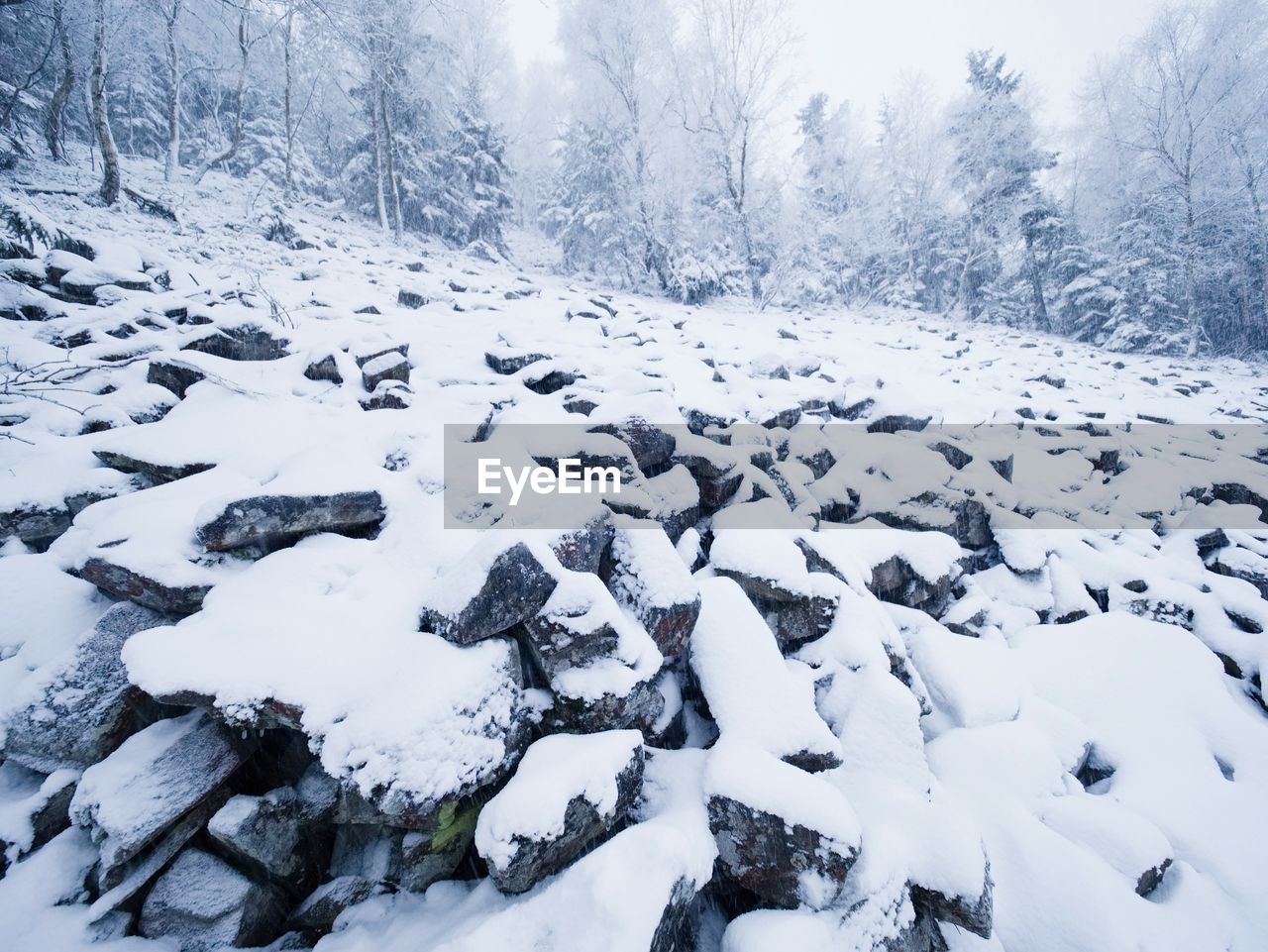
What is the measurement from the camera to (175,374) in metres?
3.58

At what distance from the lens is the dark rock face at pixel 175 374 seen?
11.7ft

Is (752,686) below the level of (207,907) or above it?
above

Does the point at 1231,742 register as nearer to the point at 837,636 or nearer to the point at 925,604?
the point at 925,604

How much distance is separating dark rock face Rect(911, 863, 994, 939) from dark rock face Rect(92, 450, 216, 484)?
13.3ft

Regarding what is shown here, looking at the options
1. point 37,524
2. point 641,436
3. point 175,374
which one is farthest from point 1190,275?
point 37,524

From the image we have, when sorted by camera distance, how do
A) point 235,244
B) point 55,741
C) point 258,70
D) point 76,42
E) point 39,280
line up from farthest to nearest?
point 258,70, point 76,42, point 235,244, point 39,280, point 55,741

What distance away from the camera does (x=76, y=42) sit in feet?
44.3

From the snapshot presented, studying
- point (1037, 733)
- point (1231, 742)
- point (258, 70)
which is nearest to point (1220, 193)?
point (1231, 742)

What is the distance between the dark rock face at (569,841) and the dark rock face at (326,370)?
146 inches

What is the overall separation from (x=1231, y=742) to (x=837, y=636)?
236 cm

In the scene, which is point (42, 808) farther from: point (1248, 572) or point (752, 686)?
point (1248, 572)

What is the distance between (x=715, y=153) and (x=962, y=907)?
764 inches

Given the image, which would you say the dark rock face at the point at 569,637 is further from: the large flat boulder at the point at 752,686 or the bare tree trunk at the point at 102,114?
the bare tree trunk at the point at 102,114

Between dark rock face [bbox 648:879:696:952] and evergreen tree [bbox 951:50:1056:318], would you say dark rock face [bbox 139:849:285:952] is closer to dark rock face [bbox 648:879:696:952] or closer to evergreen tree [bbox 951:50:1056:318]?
dark rock face [bbox 648:879:696:952]
